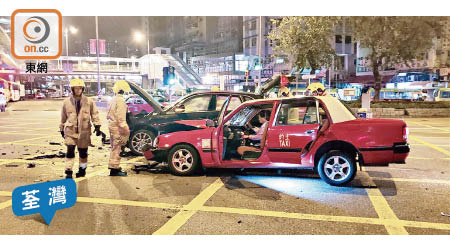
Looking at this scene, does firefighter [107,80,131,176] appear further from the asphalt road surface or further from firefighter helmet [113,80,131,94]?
the asphalt road surface

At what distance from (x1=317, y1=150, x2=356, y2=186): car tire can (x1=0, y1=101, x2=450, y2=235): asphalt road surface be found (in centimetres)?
15

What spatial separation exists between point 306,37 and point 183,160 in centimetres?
1726

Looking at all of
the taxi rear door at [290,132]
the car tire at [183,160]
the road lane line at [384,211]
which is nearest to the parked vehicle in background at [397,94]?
the taxi rear door at [290,132]

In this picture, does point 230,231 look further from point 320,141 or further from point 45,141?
point 45,141

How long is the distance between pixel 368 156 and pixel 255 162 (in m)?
1.79

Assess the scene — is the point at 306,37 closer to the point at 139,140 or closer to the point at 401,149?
the point at 139,140

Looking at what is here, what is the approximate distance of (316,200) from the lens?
15.7 feet

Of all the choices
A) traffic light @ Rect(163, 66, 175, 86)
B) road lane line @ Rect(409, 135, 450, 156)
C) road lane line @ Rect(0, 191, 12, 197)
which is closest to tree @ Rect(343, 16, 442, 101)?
traffic light @ Rect(163, 66, 175, 86)

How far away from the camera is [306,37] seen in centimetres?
2117

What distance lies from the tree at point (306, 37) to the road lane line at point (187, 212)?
55.8 feet

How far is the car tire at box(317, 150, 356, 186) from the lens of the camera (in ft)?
17.5

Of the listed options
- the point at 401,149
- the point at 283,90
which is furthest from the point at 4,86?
the point at 401,149

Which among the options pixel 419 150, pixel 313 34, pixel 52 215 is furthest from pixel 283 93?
pixel 313 34

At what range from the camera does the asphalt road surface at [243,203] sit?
3844 mm
